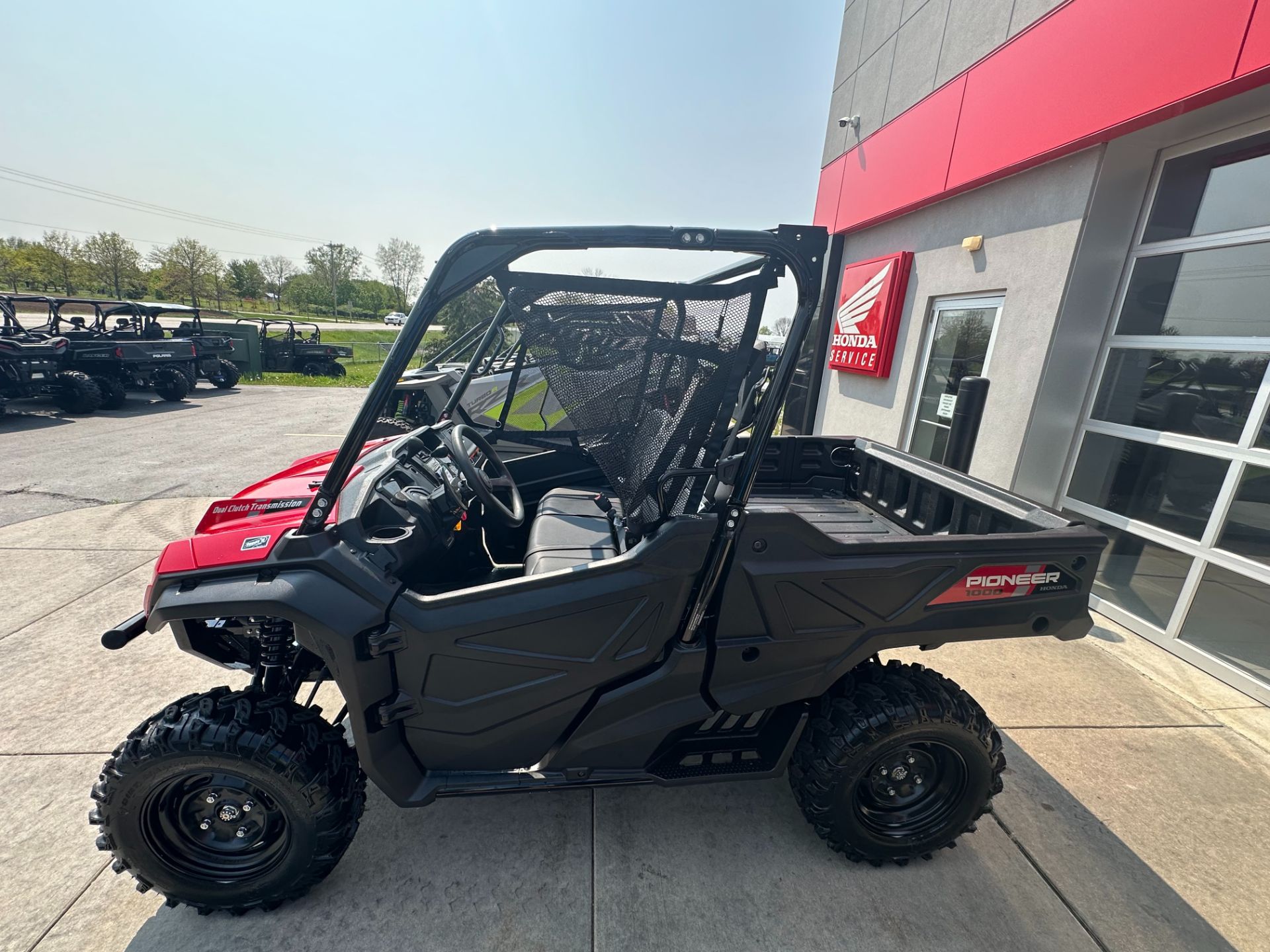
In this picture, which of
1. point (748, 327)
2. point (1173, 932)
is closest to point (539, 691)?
point (748, 327)

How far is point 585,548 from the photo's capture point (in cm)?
211

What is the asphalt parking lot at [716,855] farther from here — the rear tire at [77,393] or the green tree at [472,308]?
the rear tire at [77,393]

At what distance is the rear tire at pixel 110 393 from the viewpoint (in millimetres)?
10289

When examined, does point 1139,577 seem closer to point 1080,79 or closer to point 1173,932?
point 1173,932

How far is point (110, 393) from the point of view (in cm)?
1033

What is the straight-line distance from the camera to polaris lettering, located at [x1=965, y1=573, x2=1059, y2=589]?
69.6 inches

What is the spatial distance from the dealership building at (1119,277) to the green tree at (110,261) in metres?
57.0

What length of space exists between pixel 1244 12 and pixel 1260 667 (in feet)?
11.4

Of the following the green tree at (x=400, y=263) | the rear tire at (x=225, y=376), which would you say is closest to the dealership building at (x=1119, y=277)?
the rear tire at (x=225, y=376)

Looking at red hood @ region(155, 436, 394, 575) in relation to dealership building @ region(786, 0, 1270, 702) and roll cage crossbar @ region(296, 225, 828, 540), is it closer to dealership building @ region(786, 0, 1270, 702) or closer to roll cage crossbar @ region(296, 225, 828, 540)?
roll cage crossbar @ region(296, 225, 828, 540)

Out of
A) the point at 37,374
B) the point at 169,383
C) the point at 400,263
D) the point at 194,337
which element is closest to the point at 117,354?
the point at 169,383

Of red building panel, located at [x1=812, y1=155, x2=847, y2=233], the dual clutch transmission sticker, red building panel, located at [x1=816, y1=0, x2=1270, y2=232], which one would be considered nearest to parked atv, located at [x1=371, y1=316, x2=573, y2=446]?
the dual clutch transmission sticker

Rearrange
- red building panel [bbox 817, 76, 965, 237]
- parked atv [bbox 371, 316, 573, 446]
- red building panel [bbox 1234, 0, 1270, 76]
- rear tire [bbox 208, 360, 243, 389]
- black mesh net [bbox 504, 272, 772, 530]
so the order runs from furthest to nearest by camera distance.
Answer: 1. rear tire [bbox 208, 360, 243, 389]
2. red building panel [bbox 817, 76, 965, 237]
3. parked atv [bbox 371, 316, 573, 446]
4. red building panel [bbox 1234, 0, 1270, 76]
5. black mesh net [bbox 504, 272, 772, 530]

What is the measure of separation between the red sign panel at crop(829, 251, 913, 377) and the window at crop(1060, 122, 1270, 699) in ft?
7.59
